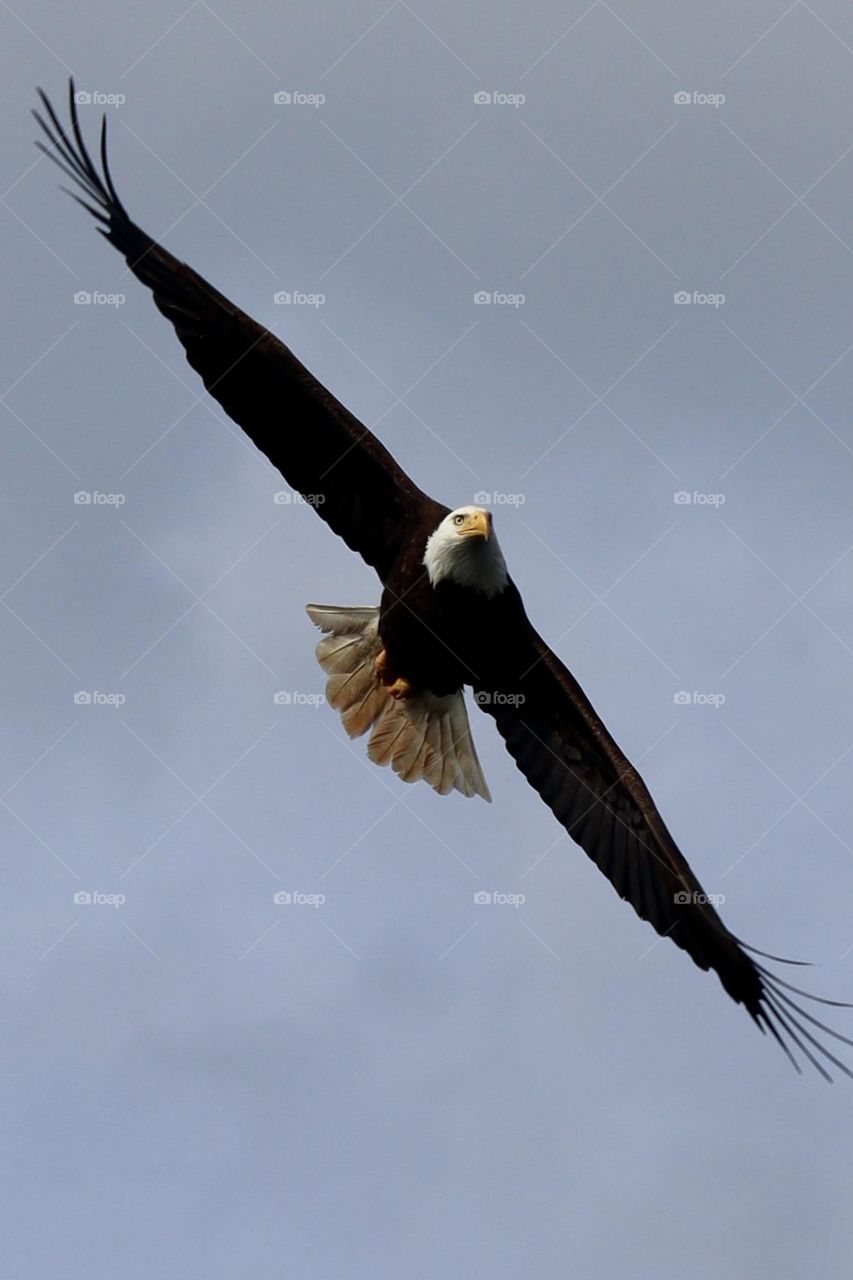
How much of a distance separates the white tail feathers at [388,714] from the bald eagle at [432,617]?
2 centimetres

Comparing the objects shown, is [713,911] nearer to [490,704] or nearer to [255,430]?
[490,704]

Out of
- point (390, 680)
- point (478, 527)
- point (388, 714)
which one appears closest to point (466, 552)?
point (478, 527)

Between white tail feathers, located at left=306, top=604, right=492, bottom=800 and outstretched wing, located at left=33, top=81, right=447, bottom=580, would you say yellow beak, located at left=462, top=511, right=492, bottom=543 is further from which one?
white tail feathers, located at left=306, top=604, right=492, bottom=800

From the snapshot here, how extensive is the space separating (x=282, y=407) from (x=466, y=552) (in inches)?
55.3

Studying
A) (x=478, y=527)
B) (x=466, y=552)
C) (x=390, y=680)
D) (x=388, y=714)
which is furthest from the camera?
(x=388, y=714)

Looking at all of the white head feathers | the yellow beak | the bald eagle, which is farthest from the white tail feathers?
the yellow beak

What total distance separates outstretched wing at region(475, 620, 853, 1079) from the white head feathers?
2.05 feet

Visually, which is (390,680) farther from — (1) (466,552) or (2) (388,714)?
(1) (466,552)

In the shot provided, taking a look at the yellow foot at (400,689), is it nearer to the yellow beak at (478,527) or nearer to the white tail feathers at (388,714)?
the white tail feathers at (388,714)

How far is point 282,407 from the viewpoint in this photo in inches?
591

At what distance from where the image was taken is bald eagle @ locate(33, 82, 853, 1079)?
48.1 feet

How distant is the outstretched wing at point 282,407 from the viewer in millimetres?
14516

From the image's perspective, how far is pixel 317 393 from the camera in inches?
584

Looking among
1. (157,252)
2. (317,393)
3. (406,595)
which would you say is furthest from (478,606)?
(157,252)
